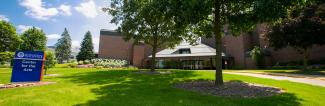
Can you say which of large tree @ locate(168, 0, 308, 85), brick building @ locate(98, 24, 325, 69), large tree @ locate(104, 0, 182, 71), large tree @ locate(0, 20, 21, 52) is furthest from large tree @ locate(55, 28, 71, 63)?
large tree @ locate(168, 0, 308, 85)

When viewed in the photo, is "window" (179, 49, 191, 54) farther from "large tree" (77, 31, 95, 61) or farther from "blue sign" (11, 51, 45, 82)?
"blue sign" (11, 51, 45, 82)

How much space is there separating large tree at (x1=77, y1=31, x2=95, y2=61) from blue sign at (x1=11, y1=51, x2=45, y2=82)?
56.4 meters

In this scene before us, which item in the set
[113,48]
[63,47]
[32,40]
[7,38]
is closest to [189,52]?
[113,48]

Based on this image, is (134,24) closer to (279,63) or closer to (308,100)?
(308,100)

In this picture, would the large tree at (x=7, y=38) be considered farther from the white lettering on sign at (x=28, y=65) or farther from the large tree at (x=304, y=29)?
the large tree at (x=304, y=29)

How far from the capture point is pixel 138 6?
25.0 metres

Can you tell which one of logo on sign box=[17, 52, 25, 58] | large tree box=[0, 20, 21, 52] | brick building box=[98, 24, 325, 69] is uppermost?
large tree box=[0, 20, 21, 52]

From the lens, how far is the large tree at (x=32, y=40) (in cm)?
6153

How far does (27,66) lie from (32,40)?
52.0 m

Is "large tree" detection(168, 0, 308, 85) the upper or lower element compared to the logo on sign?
upper

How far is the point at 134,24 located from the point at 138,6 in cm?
198

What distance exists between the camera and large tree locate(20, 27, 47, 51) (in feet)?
202

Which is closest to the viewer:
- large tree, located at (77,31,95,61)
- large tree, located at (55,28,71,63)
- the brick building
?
the brick building

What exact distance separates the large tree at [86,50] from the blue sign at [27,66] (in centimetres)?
5639
